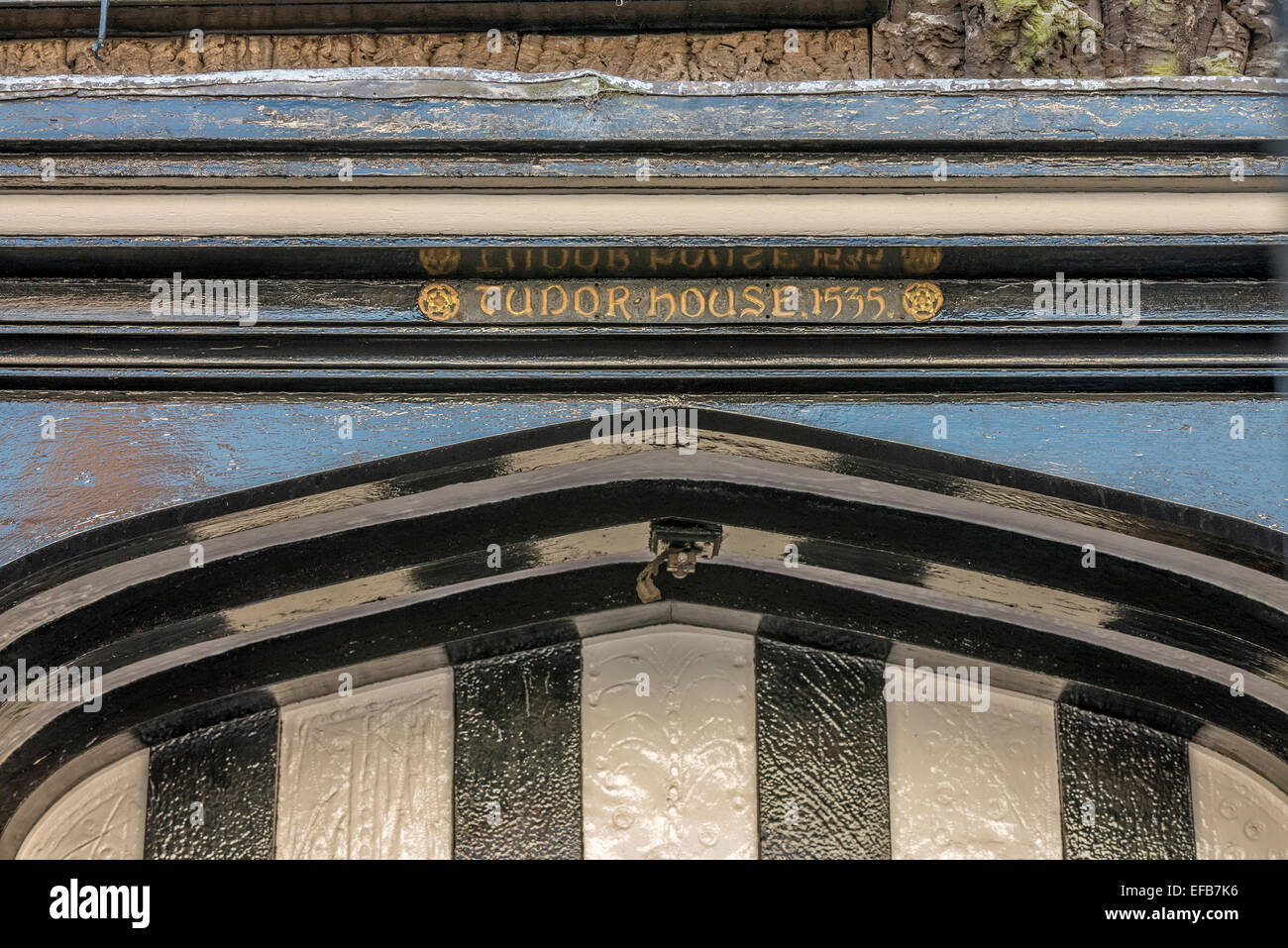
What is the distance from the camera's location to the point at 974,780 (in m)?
→ 3.76

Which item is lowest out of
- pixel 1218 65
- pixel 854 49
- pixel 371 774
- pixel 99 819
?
pixel 99 819

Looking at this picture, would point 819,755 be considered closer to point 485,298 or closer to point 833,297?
point 833,297

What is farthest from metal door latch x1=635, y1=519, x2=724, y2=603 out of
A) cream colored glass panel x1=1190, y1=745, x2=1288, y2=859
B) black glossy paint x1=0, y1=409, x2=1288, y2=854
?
cream colored glass panel x1=1190, y1=745, x2=1288, y2=859

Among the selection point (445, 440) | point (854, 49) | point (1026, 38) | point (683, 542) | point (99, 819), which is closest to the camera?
point (445, 440)

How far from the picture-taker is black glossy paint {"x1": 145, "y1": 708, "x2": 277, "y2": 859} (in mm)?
3688

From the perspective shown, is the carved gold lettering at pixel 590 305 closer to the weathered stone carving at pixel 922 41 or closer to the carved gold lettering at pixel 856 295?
the carved gold lettering at pixel 856 295

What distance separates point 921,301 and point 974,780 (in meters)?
1.42

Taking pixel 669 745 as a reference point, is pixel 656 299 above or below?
→ above

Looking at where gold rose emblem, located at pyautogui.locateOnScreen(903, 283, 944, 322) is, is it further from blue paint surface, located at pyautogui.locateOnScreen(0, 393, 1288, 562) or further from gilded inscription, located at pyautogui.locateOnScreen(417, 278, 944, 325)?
blue paint surface, located at pyautogui.locateOnScreen(0, 393, 1288, 562)

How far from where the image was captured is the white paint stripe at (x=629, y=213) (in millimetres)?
2969

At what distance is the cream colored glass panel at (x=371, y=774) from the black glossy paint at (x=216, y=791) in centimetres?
4

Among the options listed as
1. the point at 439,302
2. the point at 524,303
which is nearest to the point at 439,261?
the point at 439,302
